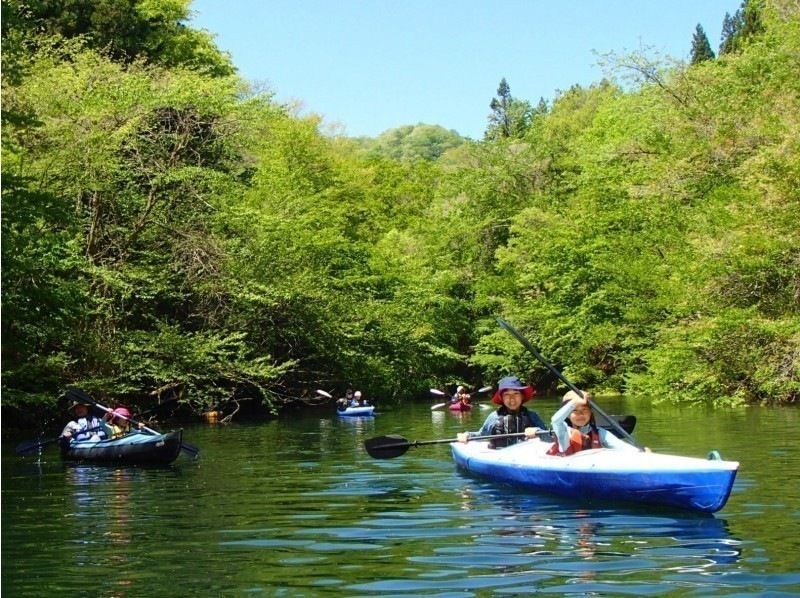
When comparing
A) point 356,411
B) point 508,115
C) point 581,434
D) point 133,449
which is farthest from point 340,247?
point 508,115

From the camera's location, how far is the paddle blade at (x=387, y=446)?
14258 millimetres

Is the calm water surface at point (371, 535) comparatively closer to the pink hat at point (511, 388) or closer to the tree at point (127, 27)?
the pink hat at point (511, 388)

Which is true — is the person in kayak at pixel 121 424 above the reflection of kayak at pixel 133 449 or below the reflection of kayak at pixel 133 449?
above

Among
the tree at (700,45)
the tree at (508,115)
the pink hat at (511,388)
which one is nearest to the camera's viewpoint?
the pink hat at (511,388)

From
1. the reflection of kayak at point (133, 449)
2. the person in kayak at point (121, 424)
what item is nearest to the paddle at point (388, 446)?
the reflection of kayak at point (133, 449)

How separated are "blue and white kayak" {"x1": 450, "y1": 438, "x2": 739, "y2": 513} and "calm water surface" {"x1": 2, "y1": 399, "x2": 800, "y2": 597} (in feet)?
0.51

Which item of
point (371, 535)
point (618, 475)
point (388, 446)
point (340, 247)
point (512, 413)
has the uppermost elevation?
point (340, 247)

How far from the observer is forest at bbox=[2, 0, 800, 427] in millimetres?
24719

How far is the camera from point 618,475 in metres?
10.4

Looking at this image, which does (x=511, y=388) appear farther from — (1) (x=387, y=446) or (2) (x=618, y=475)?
(2) (x=618, y=475)

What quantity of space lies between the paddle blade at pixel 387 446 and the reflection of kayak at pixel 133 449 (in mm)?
3121

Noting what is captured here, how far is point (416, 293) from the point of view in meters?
43.4

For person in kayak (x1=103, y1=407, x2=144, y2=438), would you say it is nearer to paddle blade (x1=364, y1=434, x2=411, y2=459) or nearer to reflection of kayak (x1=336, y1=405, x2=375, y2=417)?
paddle blade (x1=364, y1=434, x2=411, y2=459)

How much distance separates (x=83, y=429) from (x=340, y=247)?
1999cm
